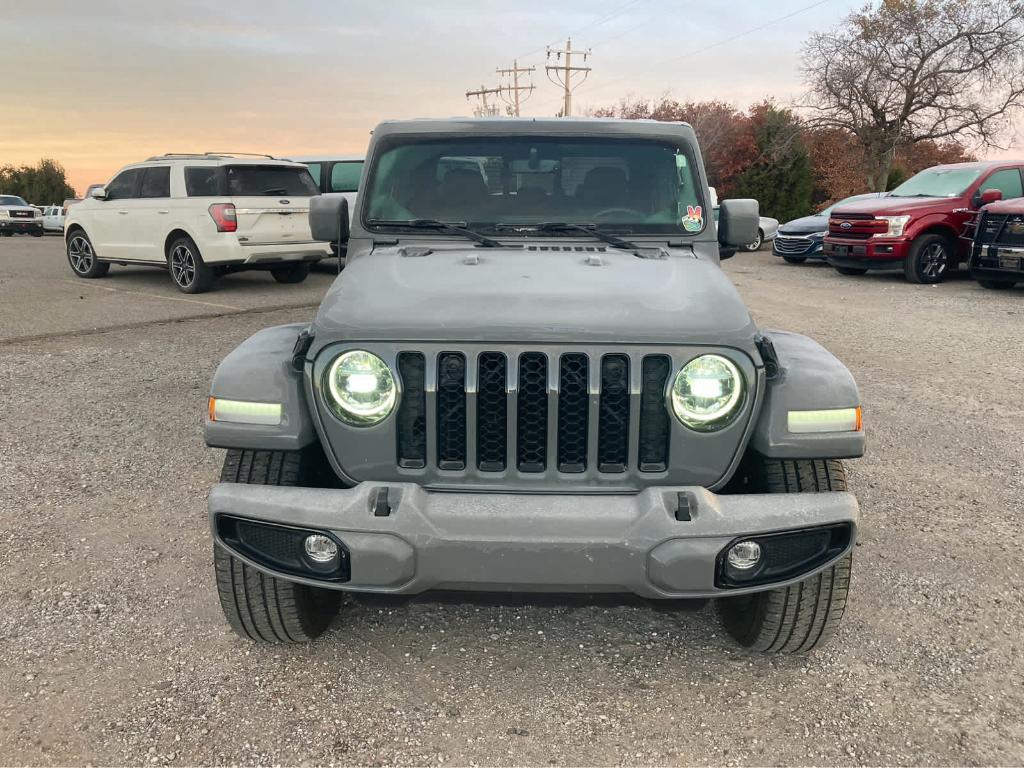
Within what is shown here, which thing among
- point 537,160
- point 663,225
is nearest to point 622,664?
point 663,225

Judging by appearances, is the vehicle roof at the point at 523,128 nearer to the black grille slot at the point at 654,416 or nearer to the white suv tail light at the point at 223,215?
the black grille slot at the point at 654,416

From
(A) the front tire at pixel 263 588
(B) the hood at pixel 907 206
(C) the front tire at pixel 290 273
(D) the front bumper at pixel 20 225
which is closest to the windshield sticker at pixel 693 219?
(A) the front tire at pixel 263 588

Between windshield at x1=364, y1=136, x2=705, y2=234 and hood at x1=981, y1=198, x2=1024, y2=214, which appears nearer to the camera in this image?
windshield at x1=364, y1=136, x2=705, y2=234

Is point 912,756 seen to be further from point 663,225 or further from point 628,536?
point 663,225

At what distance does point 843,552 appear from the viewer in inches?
95.6

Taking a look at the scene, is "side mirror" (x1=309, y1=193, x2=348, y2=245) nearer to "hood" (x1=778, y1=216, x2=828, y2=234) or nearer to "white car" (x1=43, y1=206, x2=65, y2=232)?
"hood" (x1=778, y1=216, x2=828, y2=234)

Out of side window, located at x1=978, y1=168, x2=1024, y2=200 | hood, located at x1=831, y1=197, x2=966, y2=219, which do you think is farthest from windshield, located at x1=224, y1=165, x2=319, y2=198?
side window, located at x1=978, y1=168, x2=1024, y2=200

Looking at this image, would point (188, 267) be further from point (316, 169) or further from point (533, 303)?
point (533, 303)

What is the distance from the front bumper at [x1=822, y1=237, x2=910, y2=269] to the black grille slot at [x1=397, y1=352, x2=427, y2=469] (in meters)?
12.9

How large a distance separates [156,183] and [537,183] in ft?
32.2

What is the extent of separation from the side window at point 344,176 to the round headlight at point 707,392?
39.0ft

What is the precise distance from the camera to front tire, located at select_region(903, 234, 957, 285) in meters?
13.4

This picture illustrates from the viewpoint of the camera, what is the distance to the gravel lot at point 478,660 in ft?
8.07

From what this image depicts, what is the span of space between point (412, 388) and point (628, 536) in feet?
2.54
